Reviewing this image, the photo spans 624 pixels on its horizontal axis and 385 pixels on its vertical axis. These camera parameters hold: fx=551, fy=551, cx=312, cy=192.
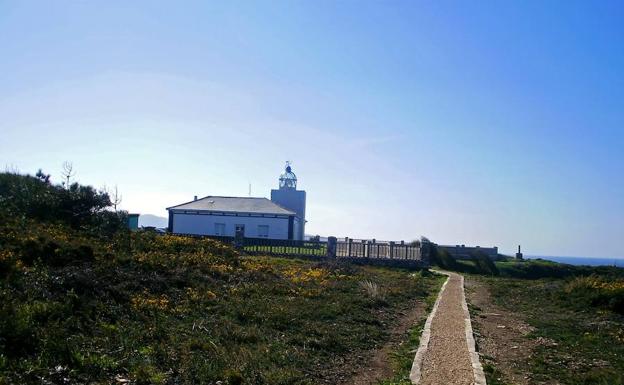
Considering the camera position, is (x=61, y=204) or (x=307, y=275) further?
(x=61, y=204)

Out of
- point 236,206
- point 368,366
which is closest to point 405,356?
point 368,366

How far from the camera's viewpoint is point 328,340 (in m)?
11.4

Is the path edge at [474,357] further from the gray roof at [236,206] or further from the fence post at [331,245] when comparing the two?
the gray roof at [236,206]

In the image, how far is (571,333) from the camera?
14.0 m

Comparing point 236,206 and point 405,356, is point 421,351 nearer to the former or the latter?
point 405,356

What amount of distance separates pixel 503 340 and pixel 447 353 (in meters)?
3.25

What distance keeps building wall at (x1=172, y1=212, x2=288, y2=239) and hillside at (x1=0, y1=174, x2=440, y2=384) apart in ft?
87.8

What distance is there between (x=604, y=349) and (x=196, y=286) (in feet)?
Result: 33.3

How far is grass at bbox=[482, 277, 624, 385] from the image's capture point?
1004 cm

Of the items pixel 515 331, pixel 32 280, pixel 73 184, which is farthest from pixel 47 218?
pixel 515 331

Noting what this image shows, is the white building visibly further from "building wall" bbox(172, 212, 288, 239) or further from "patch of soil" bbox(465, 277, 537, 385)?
"patch of soil" bbox(465, 277, 537, 385)

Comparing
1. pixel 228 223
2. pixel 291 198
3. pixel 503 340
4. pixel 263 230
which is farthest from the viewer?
pixel 291 198

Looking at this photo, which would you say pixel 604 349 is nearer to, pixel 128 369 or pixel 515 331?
pixel 515 331

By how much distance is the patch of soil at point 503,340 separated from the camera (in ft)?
34.1
